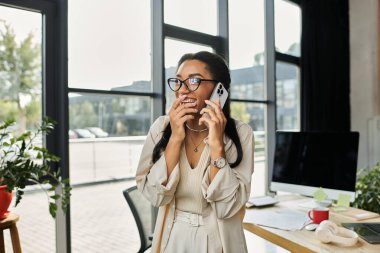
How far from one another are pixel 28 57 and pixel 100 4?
727mm

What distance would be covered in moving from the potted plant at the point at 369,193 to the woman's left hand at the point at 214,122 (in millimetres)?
2118

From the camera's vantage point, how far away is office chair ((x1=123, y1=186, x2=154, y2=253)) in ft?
6.38

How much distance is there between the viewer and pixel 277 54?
384 cm

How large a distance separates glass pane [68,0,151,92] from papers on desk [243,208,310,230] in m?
1.38

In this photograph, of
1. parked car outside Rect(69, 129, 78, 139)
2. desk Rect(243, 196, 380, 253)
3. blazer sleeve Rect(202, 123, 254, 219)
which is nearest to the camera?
blazer sleeve Rect(202, 123, 254, 219)

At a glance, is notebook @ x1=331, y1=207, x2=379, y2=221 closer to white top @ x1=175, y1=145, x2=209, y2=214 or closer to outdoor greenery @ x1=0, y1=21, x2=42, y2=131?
white top @ x1=175, y1=145, x2=209, y2=214

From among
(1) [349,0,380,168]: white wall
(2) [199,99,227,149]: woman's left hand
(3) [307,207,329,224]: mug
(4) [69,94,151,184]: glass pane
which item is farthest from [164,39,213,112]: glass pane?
(1) [349,0,380,168]: white wall

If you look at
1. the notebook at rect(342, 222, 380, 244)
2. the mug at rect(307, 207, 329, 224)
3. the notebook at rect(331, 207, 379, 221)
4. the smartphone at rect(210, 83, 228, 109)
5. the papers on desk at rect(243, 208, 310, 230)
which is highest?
the smartphone at rect(210, 83, 228, 109)

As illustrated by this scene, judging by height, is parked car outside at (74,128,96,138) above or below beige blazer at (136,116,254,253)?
above

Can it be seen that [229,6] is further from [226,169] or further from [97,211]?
[226,169]

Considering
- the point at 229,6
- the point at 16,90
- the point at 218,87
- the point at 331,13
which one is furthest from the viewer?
the point at 331,13

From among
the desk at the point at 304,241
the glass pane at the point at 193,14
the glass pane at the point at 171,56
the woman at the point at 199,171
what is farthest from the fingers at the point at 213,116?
the glass pane at the point at 193,14

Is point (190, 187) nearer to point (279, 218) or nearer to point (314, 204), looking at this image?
point (279, 218)

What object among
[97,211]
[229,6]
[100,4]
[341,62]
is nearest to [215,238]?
[97,211]
